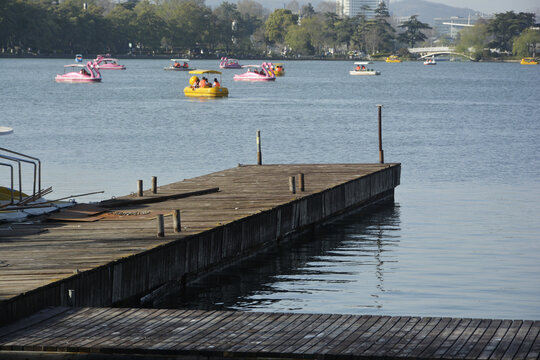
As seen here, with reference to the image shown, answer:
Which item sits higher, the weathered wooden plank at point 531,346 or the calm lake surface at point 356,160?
the weathered wooden plank at point 531,346

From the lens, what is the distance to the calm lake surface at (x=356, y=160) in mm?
20094

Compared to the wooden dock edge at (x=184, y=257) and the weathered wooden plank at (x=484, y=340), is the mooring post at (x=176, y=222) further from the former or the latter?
the weathered wooden plank at (x=484, y=340)

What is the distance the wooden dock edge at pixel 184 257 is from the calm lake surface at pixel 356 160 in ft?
2.10

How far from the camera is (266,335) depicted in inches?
520

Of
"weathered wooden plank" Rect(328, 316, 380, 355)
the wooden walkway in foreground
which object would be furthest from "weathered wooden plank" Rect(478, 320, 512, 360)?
"weathered wooden plank" Rect(328, 316, 380, 355)

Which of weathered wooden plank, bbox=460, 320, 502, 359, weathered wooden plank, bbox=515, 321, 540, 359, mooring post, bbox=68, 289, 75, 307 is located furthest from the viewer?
mooring post, bbox=68, 289, 75, 307

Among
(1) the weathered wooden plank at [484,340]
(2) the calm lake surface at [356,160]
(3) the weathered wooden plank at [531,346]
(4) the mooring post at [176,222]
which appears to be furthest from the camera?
(2) the calm lake surface at [356,160]


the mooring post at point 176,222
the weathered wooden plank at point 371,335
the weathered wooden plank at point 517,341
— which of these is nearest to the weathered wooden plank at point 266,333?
the weathered wooden plank at point 371,335

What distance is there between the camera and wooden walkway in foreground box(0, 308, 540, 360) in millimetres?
12438

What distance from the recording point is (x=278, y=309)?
60.9 ft

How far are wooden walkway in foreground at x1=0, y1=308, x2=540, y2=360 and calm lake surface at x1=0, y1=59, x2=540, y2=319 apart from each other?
4520 millimetres

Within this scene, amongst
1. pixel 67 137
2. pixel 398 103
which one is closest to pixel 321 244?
pixel 67 137

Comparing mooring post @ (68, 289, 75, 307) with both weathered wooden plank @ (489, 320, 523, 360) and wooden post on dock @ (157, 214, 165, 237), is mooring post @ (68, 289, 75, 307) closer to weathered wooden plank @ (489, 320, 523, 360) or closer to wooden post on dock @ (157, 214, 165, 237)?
wooden post on dock @ (157, 214, 165, 237)

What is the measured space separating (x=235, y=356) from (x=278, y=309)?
6149 millimetres
